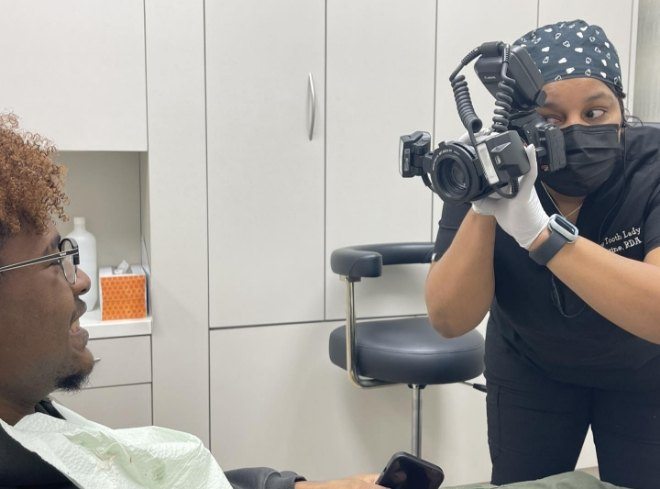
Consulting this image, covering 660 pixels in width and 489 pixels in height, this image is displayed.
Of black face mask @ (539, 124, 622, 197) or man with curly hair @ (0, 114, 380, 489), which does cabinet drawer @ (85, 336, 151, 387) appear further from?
black face mask @ (539, 124, 622, 197)

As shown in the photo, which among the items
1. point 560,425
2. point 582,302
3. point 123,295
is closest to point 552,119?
point 582,302

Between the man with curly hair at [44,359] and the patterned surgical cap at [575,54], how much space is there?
29.9 inches

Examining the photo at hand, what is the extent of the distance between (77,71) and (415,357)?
3.99ft

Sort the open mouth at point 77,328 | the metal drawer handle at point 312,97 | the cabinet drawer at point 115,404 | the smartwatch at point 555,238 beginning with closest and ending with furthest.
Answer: the open mouth at point 77,328 < the smartwatch at point 555,238 < the cabinet drawer at point 115,404 < the metal drawer handle at point 312,97

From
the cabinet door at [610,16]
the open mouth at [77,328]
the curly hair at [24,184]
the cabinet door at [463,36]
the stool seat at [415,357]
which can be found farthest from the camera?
the cabinet door at [610,16]

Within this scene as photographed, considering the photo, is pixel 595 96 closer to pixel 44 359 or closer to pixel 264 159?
pixel 44 359

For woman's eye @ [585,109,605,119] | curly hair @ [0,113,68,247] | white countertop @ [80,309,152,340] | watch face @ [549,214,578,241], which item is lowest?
white countertop @ [80,309,152,340]

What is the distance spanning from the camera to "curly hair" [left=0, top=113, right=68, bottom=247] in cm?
91

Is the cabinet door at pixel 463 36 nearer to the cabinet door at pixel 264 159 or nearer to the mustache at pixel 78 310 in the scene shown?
the cabinet door at pixel 264 159

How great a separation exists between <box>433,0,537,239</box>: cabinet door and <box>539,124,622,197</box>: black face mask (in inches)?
42.5

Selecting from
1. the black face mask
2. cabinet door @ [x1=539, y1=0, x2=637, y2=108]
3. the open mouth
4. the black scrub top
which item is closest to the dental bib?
the open mouth

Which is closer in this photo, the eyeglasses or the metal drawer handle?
the eyeglasses

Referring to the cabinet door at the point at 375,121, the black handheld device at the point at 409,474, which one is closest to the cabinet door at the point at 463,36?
the cabinet door at the point at 375,121

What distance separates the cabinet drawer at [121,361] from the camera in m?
2.01
